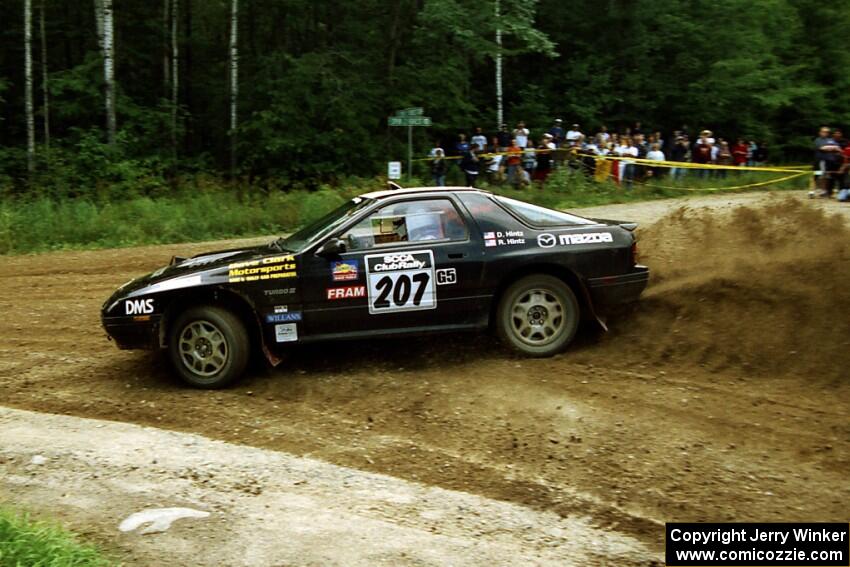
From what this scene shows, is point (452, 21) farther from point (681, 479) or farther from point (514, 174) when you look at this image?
point (681, 479)

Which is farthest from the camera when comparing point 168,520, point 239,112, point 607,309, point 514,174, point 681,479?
point 239,112

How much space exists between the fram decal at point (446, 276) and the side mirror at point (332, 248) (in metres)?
0.87

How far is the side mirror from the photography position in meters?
7.18

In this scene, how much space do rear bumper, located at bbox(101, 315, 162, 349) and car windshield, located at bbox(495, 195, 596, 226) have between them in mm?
3311

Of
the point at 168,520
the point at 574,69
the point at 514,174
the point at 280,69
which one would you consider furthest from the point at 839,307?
the point at 574,69

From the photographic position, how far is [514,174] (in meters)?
21.9

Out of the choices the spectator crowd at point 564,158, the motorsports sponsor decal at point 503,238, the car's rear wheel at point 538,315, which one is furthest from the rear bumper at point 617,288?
the spectator crowd at point 564,158

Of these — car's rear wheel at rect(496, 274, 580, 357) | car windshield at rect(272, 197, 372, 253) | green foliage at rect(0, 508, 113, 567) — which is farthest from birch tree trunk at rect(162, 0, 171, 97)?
green foliage at rect(0, 508, 113, 567)

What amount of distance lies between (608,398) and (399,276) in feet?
6.78

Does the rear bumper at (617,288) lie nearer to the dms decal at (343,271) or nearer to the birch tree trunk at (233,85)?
the dms decal at (343,271)

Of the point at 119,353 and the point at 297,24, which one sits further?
the point at 297,24

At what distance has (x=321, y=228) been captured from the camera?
762 cm

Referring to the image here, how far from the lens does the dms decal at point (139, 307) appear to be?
7082mm

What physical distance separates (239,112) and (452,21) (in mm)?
7967
